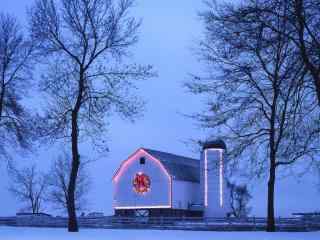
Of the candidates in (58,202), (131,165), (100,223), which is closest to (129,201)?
(131,165)

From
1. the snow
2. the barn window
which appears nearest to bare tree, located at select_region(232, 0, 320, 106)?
the snow

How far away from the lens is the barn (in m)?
67.2

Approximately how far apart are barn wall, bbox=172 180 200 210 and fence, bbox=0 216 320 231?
35.4 feet

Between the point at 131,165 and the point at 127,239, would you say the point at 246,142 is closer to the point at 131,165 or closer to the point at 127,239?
the point at 127,239

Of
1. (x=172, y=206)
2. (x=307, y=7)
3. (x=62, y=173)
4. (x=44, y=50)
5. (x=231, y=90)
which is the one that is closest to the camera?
(x=307, y=7)

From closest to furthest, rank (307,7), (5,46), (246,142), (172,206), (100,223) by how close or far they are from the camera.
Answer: (307,7) < (246,142) < (5,46) < (100,223) < (172,206)

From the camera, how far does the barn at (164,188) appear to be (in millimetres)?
67188

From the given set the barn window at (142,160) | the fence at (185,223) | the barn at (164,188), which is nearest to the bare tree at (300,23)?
the fence at (185,223)

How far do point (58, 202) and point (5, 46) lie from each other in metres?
55.6

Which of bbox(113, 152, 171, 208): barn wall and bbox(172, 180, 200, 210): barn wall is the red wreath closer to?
bbox(113, 152, 171, 208): barn wall

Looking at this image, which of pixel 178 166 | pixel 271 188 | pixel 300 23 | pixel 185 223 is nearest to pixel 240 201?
pixel 178 166

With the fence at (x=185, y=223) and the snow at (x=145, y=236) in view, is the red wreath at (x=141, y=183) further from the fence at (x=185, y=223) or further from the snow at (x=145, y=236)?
the snow at (x=145, y=236)

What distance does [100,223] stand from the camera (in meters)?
52.1

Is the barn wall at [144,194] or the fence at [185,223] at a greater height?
the barn wall at [144,194]
